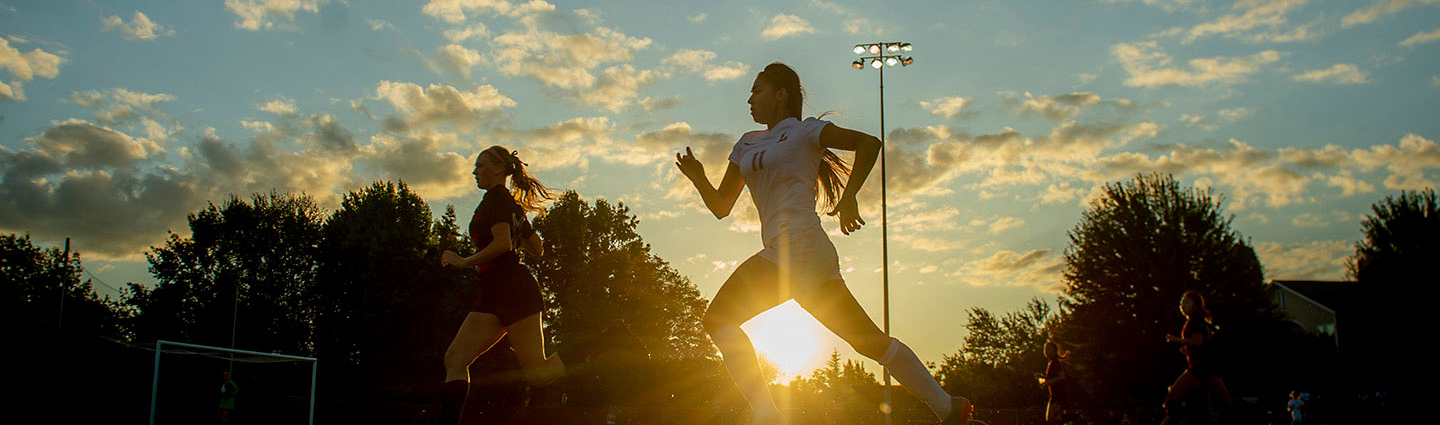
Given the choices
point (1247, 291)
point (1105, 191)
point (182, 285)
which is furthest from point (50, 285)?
point (1247, 291)

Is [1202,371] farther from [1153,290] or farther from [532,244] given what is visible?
[1153,290]

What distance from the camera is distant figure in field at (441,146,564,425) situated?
17.2ft

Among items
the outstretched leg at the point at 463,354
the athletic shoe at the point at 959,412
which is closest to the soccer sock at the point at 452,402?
the outstretched leg at the point at 463,354

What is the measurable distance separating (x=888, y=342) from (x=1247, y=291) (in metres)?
31.8

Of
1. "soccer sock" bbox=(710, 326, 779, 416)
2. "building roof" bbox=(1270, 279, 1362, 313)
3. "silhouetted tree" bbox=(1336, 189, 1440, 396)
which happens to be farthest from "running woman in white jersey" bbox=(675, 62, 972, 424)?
"building roof" bbox=(1270, 279, 1362, 313)

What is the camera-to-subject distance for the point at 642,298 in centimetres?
4419

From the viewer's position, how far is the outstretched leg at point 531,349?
546 cm

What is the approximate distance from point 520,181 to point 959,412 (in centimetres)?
325

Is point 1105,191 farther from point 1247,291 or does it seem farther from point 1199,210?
point 1247,291

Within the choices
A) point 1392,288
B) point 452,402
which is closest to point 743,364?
point 452,402

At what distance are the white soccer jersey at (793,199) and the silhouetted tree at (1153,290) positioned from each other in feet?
99.8

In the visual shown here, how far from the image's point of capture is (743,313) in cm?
364

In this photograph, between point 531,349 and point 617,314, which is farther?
point 617,314

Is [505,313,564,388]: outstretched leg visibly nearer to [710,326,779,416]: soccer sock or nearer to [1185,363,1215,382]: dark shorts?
[710,326,779,416]: soccer sock
